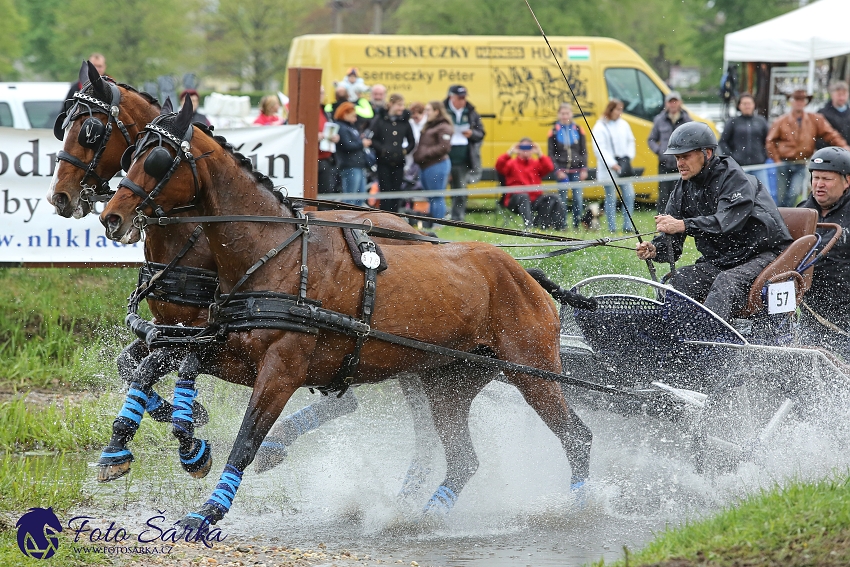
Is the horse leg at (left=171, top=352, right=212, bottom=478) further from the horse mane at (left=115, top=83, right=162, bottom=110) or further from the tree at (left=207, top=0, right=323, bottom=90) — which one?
the tree at (left=207, top=0, right=323, bottom=90)

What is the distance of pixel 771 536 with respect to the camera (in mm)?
4426

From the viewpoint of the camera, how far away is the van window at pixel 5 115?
557 inches

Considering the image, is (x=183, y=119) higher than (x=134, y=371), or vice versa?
(x=183, y=119)

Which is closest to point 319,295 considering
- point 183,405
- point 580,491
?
point 183,405

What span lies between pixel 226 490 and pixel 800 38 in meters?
15.0

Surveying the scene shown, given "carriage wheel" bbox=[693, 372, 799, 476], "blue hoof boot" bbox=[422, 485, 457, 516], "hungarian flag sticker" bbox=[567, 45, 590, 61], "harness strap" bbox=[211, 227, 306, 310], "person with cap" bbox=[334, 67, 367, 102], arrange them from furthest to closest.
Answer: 1. "hungarian flag sticker" bbox=[567, 45, 590, 61]
2. "person with cap" bbox=[334, 67, 367, 102]
3. "blue hoof boot" bbox=[422, 485, 457, 516]
4. "carriage wheel" bbox=[693, 372, 799, 476]
5. "harness strap" bbox=[211, 227, 306, 310]

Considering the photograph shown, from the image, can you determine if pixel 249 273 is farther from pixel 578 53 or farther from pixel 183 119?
pixel 578 53

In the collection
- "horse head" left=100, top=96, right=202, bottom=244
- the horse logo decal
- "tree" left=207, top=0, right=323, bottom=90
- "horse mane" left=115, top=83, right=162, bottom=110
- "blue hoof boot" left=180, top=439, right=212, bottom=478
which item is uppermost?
"tree" left=207, top=0, right=323, bottom=90

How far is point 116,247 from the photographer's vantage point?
8922 mm

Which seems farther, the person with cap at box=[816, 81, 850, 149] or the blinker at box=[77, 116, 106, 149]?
the person with cap at box=[816, 81, 850, 149]

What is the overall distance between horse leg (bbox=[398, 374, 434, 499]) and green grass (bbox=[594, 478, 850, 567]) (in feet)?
6.24

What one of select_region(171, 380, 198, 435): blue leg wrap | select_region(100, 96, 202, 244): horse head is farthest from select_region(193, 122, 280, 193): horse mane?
select_region(171, 380, 198, 435): blue leg wrap

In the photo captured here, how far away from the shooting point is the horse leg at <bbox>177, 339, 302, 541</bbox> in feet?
16.6

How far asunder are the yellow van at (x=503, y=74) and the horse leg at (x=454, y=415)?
10.5 metres
